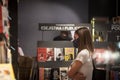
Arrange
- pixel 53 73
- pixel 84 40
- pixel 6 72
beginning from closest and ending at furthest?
pixel 6 72
pixel 84 40
pixel 53 73

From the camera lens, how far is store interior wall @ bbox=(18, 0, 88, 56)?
6.58 m

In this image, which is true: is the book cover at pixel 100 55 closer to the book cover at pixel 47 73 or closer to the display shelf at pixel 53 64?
the display shelf at pixel 53 64

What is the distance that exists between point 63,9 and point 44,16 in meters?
0.54

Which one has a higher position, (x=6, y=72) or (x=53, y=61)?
(x=6, y=72)

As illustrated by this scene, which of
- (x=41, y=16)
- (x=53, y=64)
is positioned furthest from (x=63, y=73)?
(x=41, y=16)

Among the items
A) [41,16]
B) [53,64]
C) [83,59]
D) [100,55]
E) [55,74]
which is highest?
[41,16]

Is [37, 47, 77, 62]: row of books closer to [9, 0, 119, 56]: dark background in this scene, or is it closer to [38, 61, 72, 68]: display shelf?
[38, 61, 72, 68]: display shelf

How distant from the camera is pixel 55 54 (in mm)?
4922

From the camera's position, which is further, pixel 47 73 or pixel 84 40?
pixel 47 73

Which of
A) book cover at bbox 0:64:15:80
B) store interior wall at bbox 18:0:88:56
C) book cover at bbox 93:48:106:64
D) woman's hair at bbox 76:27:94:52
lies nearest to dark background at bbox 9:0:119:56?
store interior wall at bbox 18:0:88:56

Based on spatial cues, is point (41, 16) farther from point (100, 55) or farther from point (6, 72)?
point (6, 72)

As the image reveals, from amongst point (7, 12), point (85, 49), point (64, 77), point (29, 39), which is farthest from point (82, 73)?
point (29, 39)

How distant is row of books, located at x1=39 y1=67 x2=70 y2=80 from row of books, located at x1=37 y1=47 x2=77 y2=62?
0.62ft

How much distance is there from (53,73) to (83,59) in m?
1.92
